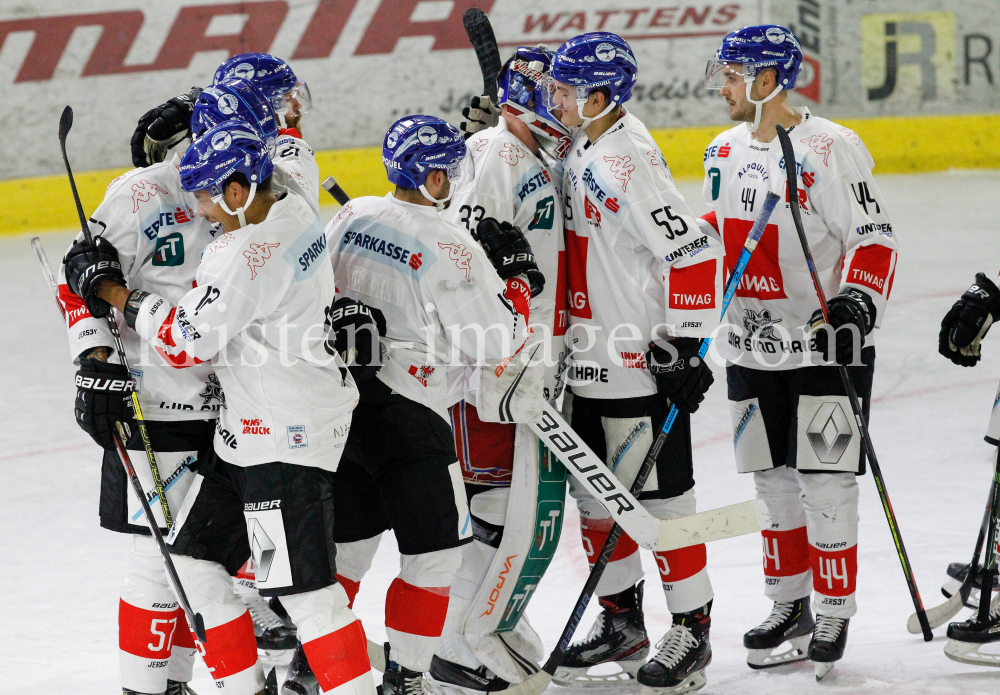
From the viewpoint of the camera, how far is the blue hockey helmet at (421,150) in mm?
2686

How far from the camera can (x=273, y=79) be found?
11.3 ft

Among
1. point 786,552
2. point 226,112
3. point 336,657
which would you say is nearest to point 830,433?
point 786,552

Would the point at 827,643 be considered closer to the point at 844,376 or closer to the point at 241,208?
the point at 844,376

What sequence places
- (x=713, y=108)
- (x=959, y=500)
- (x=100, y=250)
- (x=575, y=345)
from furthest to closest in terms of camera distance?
(x=713, y=108) → (x=959, y=500) → (x=575, y=345) → (x=100, y=250)

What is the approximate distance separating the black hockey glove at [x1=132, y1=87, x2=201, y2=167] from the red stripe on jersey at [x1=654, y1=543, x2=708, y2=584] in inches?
64.8

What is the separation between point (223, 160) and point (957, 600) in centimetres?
237

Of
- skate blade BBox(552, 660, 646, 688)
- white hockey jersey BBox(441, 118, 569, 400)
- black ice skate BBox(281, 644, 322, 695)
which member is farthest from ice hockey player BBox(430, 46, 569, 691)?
black ice skate BBox(281, 644, 322, 695)

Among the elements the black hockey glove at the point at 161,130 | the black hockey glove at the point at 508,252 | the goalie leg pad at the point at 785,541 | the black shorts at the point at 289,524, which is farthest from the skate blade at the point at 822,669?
the black hockey glove at the point at 161,130

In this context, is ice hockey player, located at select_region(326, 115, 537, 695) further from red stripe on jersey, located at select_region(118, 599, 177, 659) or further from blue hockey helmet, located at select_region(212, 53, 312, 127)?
blue hockey helmet, located at select_region(212, 53, 312, 127)

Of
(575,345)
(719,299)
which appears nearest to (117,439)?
(575,345)

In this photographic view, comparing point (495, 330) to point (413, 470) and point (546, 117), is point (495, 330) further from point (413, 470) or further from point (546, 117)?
point (546, 117)

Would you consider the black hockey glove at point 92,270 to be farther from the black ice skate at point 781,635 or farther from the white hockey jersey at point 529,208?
the black ice skate at point 781,635

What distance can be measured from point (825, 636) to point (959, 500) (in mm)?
1309

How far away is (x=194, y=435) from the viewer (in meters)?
2.76
